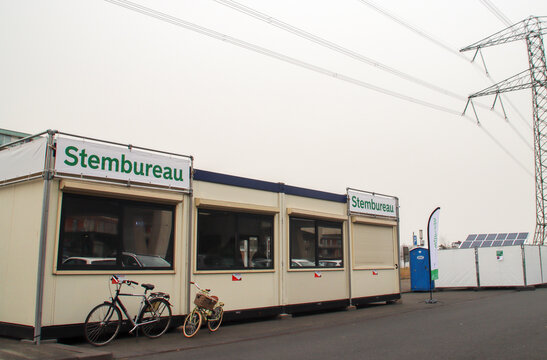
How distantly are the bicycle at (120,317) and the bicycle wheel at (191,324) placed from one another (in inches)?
16.7

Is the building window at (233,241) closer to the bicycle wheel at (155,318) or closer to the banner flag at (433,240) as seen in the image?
the bicycle wheel at (155,318)

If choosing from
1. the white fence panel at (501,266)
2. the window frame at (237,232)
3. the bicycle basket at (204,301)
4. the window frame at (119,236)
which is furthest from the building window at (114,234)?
the white fence panel at (501,266)

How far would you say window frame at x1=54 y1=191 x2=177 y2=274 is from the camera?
10227mm

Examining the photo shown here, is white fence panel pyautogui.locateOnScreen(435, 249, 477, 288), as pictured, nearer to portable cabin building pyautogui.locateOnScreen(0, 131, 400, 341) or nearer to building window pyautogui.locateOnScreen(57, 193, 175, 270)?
portable cabin building pyautogui.locateOnScreen(0, 131, 400, 341)

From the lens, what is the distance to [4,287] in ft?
34.8

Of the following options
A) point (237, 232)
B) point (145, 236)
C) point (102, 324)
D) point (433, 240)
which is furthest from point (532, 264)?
point (102, 324)

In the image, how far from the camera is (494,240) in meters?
31.9

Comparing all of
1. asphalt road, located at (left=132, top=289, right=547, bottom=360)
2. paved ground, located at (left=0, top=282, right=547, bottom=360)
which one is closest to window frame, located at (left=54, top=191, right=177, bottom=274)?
paved ground, located at (left=0, top=282, right=547, bottom=360)

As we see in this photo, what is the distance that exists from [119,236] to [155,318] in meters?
1.94

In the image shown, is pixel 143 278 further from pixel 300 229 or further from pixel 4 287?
pixel 300 229

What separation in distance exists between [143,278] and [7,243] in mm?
2923

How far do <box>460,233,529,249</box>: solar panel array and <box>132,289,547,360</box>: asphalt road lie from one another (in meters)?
16.5

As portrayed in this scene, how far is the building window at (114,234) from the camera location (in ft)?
34.4

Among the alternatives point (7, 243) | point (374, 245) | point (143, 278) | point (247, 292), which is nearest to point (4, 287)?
point (7, 243)
